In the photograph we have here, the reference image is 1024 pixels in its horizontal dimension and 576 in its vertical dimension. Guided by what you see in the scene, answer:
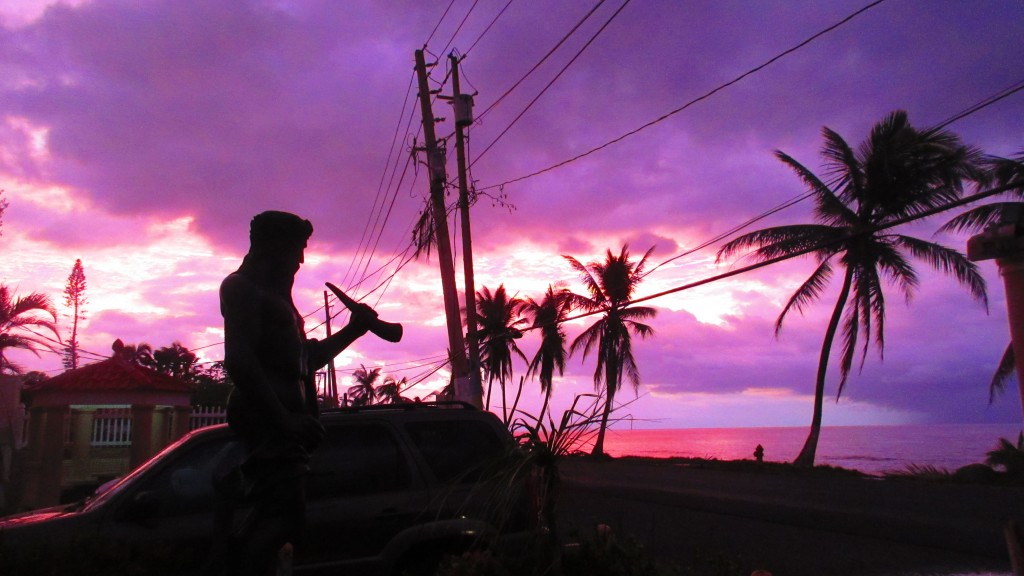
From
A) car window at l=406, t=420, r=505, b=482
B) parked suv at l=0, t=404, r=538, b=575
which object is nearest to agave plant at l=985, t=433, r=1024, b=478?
car window at l=406, t=420, r=505, b=482

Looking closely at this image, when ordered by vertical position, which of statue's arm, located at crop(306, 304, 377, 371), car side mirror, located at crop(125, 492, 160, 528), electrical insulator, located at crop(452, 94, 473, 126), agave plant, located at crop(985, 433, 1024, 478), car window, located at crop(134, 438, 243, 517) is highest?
electrical insulator, located at crop(452, 94, 473, 126)

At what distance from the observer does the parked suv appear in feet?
14.5

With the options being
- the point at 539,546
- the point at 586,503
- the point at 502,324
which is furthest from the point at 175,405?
the point at 502,324

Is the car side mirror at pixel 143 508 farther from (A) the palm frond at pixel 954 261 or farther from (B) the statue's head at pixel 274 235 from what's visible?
(A) the palm frond at pixel 954 261

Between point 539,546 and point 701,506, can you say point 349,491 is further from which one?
point 701,506

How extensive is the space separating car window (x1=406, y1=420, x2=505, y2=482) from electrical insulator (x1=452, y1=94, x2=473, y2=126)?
13.7 metres

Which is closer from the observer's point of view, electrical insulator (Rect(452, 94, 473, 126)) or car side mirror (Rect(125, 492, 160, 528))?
car side mirror (Rect(125, 492, 160, 528))

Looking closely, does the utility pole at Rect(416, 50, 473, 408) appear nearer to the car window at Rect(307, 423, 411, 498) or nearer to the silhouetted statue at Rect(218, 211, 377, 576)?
the car window at Rect(307, 423, 411, 498)

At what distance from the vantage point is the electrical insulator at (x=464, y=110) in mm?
18188

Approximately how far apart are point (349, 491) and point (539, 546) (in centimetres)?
182

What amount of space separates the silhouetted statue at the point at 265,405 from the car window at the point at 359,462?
75.8 inches

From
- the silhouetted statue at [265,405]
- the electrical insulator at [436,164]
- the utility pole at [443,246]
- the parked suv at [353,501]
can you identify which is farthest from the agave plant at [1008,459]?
the silhouetted statue at [265,405]

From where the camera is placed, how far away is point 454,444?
210 inches

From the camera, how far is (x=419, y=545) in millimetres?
4922
